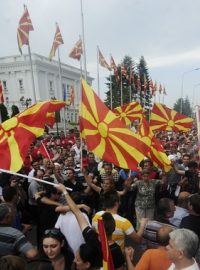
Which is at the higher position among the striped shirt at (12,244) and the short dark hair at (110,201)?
the short dark hair at (110,201)

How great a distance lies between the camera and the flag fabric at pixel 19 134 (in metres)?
4.27

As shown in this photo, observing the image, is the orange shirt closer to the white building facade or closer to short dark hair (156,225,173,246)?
short dark hair (156,225,173,246)

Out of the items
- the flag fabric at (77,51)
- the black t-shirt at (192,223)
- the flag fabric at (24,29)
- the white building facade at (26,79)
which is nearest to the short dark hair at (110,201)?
the black t-shirt at (192,223)

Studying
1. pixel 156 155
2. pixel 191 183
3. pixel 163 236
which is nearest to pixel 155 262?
pixel 163 236

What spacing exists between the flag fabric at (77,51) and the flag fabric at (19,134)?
14914mm

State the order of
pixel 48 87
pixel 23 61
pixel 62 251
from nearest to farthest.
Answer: pixel 62 251
pixel 23 61
pixel 48 87

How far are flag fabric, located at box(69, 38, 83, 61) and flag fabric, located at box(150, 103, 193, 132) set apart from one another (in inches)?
431

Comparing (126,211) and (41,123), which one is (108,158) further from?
(126,211)

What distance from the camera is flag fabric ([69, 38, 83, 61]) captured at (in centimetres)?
1972

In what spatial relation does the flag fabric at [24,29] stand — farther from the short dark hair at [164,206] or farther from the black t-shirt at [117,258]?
the black t-shirt at [117,258]

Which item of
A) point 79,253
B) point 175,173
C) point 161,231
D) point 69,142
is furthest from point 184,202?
point 69,142

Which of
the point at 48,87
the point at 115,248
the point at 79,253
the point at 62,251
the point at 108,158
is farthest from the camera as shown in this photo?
the point at 48,87

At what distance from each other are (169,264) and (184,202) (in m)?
1.73

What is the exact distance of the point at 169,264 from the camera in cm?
286
